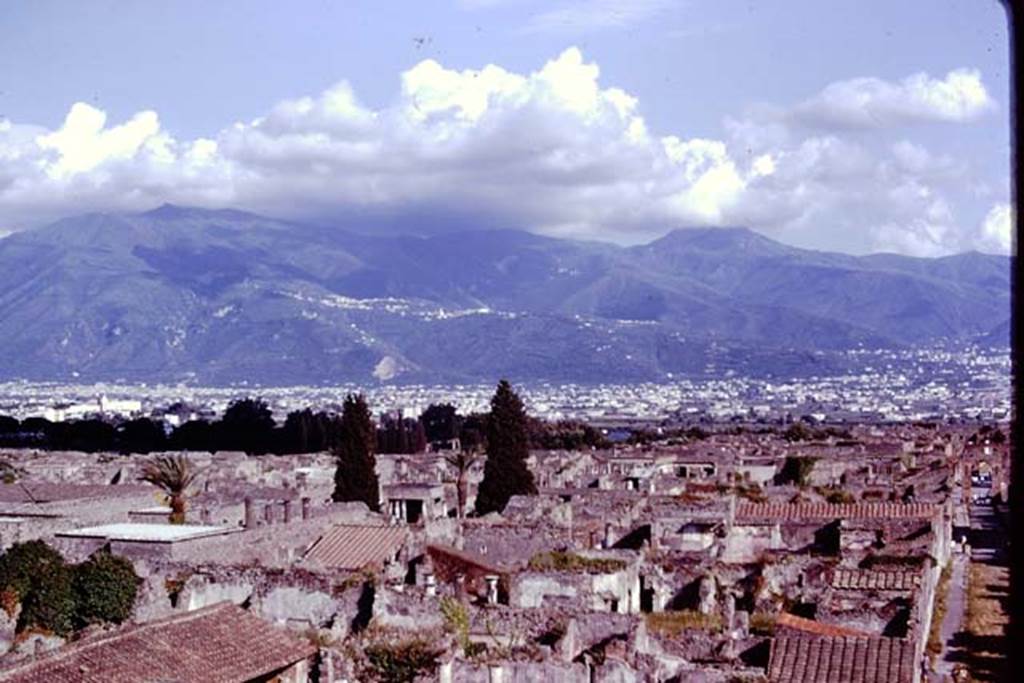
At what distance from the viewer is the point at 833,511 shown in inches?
1307

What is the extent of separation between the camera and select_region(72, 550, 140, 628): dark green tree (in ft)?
70.8

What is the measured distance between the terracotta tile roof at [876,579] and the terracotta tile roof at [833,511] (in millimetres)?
7638

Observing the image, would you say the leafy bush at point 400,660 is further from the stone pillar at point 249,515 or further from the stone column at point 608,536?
the stone column at point 608,536

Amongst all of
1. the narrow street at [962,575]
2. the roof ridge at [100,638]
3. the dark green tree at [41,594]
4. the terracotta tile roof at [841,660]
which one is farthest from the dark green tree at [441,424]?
the terracotta tile roof at [841,660]

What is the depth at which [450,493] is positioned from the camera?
44.0 metres

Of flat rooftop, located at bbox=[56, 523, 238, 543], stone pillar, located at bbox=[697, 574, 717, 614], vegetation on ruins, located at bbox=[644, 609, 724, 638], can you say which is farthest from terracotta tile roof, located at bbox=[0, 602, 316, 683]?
stone pillar, located at bbox=[697, 574, 717, 614]

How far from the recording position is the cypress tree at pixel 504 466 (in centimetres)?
4041

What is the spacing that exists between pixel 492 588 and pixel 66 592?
7.03 metres

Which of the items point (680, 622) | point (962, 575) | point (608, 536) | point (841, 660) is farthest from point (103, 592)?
point (962, 575)

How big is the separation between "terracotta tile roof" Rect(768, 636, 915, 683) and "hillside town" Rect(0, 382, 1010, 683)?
32 millimetres

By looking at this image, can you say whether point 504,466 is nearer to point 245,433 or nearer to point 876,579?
point 876,579

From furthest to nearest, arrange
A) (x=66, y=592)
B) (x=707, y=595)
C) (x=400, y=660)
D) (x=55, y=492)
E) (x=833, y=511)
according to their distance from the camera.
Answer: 1. (x=55, y=492)
2. (x=833, y=511)
3. (x=707, y=595)
4. (x=66, y=592)
5. (x=400, y=660)

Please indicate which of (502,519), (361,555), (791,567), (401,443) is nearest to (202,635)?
(361,555)

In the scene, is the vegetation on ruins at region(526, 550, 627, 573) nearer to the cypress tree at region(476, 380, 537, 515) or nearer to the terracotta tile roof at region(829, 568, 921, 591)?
the terracotta tile roof at region(829, 568, 921, 591)
